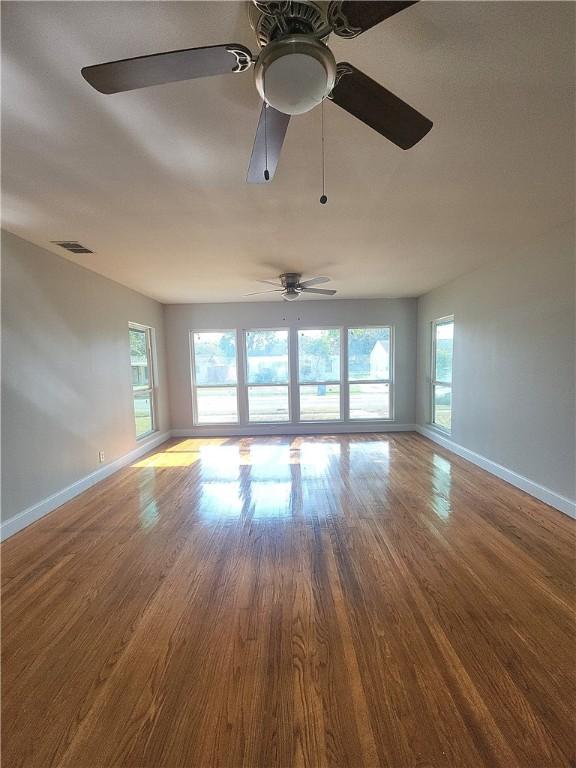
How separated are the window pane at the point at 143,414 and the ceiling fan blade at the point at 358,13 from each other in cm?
502

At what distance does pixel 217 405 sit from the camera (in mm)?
6406

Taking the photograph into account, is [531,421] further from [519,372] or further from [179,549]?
[179,549]

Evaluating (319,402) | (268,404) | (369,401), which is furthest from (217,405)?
(369,401)

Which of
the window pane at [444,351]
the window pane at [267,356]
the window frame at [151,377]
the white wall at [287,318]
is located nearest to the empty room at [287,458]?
the window pane at [444,351]

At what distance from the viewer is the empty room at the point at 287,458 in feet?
3.77

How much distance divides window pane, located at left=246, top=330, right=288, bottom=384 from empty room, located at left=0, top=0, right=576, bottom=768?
6.22 ft

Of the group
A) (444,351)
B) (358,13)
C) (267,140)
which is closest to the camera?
(358,13)

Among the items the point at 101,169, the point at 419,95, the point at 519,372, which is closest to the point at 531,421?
the point at 519,372

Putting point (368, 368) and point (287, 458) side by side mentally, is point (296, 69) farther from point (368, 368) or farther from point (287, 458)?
point (368, 368)

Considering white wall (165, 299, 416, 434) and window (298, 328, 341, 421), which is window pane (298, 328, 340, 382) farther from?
white wall (165, 299, 416, 434)

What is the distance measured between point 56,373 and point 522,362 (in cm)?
480

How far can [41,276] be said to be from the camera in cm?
311

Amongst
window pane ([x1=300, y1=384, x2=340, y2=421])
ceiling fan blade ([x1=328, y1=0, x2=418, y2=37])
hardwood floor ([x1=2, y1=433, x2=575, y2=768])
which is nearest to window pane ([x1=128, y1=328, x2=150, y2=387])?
hardwood floor ([x1=2, y1=433, x2=575, y2=768])

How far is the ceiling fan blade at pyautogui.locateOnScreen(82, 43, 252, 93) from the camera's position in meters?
0.98
